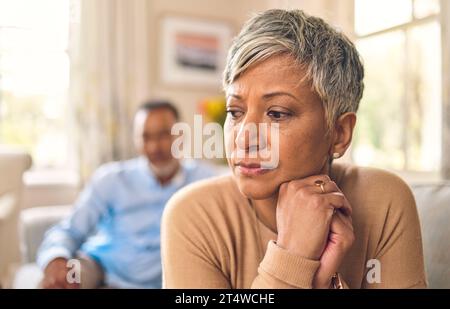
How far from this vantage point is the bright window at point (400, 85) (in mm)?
531

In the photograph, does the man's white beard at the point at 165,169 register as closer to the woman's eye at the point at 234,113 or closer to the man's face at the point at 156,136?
the man's face at the point at 156,136

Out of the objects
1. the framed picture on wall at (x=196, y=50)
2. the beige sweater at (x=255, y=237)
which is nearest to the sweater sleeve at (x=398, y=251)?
the beige sweater at (x=255, y=237)

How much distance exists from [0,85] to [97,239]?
0.37 m

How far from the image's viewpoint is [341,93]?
0.50m

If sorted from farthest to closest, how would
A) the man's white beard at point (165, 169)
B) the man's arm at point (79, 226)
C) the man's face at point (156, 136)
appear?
the man's face at point (156, 136), the man's white beard at point (165, 169), the man's arm at point (79, 226)

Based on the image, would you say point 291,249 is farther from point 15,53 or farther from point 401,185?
point 15,53

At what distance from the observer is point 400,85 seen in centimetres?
58

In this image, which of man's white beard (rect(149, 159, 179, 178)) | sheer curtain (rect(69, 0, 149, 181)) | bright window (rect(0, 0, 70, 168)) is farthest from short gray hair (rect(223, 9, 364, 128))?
sheer curtain (rect(69, 0, 149, 181))

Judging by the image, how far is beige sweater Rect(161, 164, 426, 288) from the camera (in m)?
0.55

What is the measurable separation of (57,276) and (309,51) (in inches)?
17.5

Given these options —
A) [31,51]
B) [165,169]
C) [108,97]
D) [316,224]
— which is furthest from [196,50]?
[108,97]

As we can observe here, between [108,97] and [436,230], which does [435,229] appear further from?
[108,97]

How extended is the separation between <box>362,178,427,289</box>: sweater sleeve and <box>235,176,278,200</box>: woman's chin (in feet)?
0.49

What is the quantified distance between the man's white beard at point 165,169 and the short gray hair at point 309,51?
67 cm
